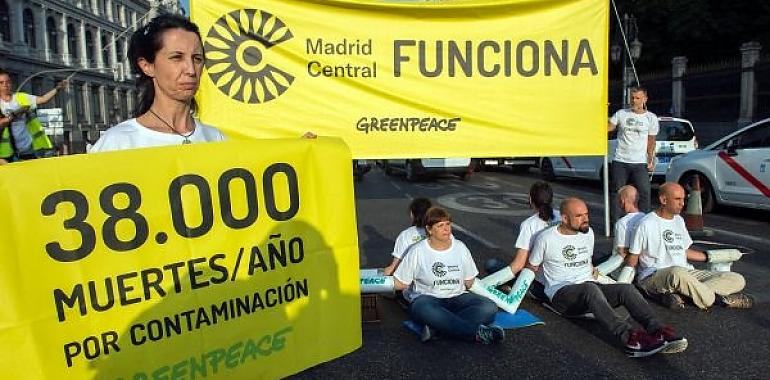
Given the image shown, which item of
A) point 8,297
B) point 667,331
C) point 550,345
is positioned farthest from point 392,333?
point 8,297

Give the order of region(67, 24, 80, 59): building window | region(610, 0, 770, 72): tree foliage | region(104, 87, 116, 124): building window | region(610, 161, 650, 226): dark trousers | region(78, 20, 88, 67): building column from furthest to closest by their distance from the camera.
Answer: region(104, 87, 116, 124): building window < region(78, 20, 88, 67): building column < region(67, 24, 80, 59): building window < region(610, 0, 770, 72): tree foliage < region(610, 161, 650, 226): dark trousers

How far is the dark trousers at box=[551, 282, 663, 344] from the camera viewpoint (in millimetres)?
4059

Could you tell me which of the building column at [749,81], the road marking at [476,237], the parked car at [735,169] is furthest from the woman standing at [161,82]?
the building column at [749,81]

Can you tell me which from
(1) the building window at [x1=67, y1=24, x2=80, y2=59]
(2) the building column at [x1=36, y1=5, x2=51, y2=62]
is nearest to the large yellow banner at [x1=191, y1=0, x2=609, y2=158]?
(2) the building column at [x1=36, y1=5, x2=51, y2=62]

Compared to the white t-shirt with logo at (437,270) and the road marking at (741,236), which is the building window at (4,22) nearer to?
the road marking at (741,236)

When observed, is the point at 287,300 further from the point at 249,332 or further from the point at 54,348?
the point at 54,348

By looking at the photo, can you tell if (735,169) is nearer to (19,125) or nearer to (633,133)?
(633,133)

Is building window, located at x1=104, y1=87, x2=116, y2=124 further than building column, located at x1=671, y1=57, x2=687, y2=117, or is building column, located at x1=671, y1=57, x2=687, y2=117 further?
building window, located at x1=104, y1=87, x2=116, y2=124

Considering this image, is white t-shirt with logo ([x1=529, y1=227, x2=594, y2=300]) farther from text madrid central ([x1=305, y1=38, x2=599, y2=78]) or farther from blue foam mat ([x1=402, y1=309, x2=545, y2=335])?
text madrid central ([x1=305, y1=38, x2=599, y2=78])

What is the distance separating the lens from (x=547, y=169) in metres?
16.6

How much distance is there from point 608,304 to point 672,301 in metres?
0.91

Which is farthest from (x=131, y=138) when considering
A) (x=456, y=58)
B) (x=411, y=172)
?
(x=411, y=172)

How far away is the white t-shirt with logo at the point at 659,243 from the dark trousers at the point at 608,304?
776 millimetres

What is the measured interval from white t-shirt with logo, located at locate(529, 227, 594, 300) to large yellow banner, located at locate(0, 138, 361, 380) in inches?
102
